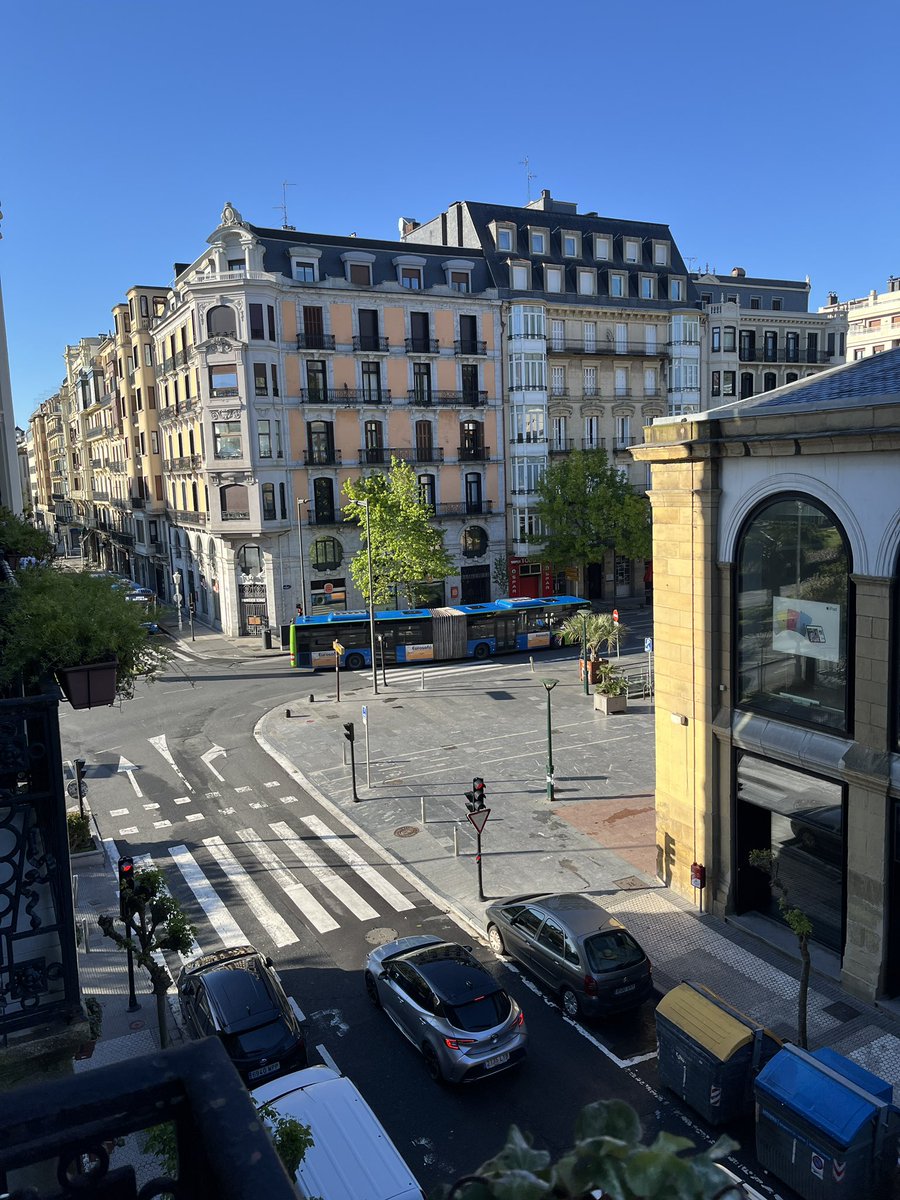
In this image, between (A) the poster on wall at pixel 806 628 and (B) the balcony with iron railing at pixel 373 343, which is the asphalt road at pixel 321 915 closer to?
(A) the poster on wall at pixel 806 628

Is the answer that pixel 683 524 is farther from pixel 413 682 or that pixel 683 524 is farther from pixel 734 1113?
pixel 413 682

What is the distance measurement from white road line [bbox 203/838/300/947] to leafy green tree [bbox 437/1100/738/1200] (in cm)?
1541

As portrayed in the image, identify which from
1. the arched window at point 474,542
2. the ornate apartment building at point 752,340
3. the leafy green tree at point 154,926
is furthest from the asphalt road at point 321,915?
the ornate apartment building at point 752,340

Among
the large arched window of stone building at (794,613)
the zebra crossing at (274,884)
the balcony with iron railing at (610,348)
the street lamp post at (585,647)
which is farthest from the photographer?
the balcony with iron railing at (610,348)

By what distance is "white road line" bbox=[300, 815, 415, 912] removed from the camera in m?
17.8

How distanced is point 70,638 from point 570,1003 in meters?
10.0

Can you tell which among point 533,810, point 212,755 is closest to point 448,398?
point 212,755

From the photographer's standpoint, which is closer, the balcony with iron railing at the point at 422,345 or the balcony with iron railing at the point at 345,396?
the balcony with iron railing at the point at 345,396

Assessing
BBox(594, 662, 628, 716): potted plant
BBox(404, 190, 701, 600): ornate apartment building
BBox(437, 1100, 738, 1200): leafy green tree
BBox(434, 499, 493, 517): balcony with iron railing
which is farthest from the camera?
BBox(404, 190, 701, 600): ornate apartment building

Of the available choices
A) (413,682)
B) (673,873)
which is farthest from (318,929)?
(413,682)

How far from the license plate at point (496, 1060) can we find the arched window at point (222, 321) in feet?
124

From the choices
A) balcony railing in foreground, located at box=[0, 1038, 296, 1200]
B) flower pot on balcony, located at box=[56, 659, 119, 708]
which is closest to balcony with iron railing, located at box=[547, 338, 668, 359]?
flower pot on balcony, located at box=[56, 659, 119, 708]

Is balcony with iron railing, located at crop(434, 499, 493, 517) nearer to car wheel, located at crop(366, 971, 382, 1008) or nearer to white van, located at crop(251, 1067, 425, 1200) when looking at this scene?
car wheel, located at crop(366, 971, 382, 1008)

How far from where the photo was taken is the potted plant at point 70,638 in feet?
23.7
